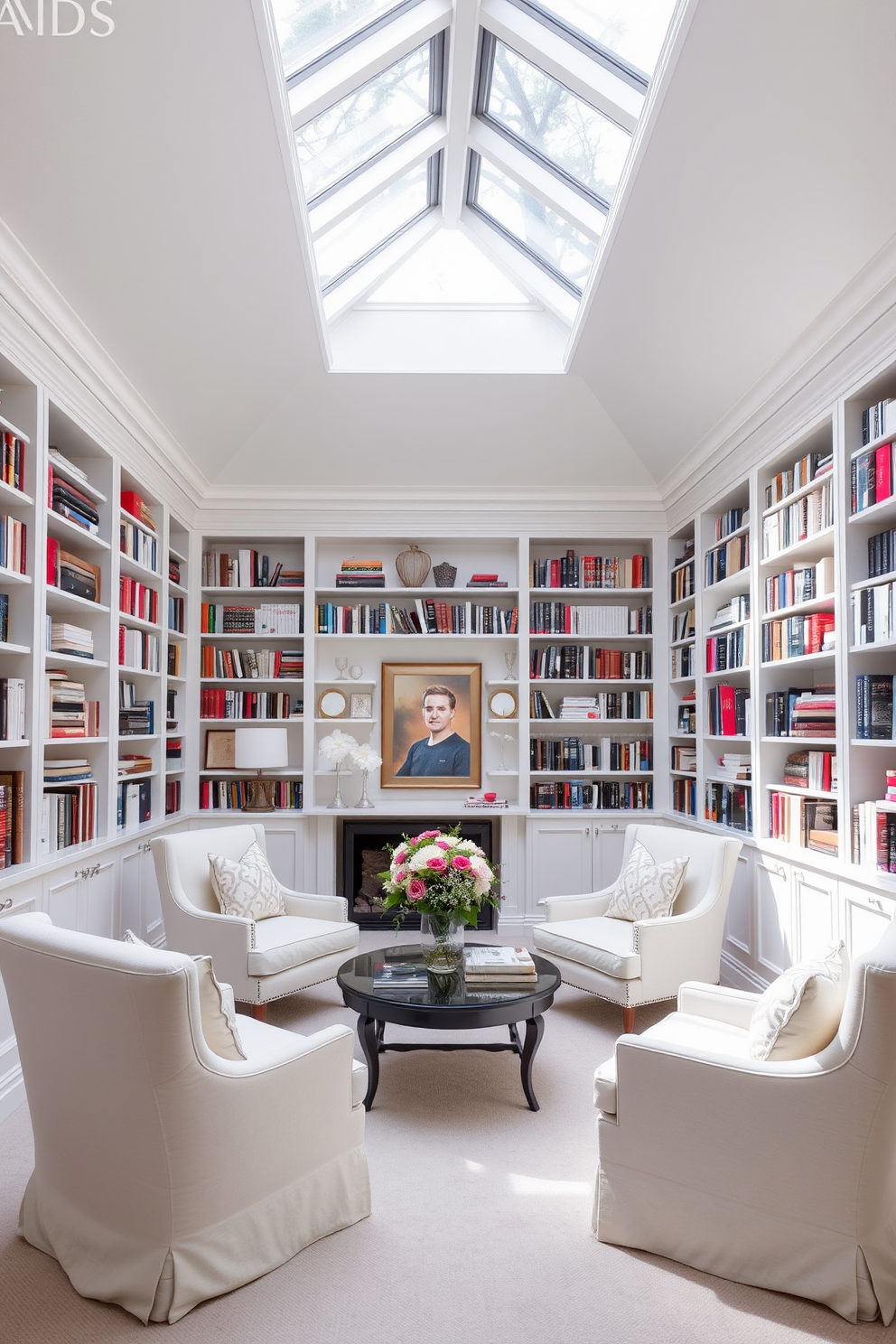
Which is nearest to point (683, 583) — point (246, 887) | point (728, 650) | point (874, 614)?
point (728, 650)

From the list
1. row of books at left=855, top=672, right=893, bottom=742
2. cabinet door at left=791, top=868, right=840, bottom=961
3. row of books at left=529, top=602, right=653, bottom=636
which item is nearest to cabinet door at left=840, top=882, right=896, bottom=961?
cabinet door at left=791, top=868, right=840, bottom=961

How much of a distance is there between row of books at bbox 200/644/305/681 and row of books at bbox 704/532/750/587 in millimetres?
2677

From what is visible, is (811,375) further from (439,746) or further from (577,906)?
(439,746)

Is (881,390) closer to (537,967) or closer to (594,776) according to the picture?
(537,967)

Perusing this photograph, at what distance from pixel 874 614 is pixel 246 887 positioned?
9.78ft

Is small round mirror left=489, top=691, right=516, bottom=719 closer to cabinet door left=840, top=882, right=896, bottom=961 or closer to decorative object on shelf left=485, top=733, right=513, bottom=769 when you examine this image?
decorative object on shelf left=485, top=733, right=513, bottom=769

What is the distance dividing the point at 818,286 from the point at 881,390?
471 mm

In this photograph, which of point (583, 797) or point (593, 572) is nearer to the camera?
point (583, 797)

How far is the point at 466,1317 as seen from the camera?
2004 mm

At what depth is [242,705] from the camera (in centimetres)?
580

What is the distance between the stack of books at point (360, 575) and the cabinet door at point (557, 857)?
6.36 feet

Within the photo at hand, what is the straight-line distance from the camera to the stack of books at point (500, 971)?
3.21 metres

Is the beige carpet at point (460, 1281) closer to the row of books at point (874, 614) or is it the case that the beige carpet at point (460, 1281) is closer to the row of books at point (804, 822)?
the row of books at point (804, 822)

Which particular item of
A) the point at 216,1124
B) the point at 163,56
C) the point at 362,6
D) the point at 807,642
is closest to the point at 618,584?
the point at 807,642
